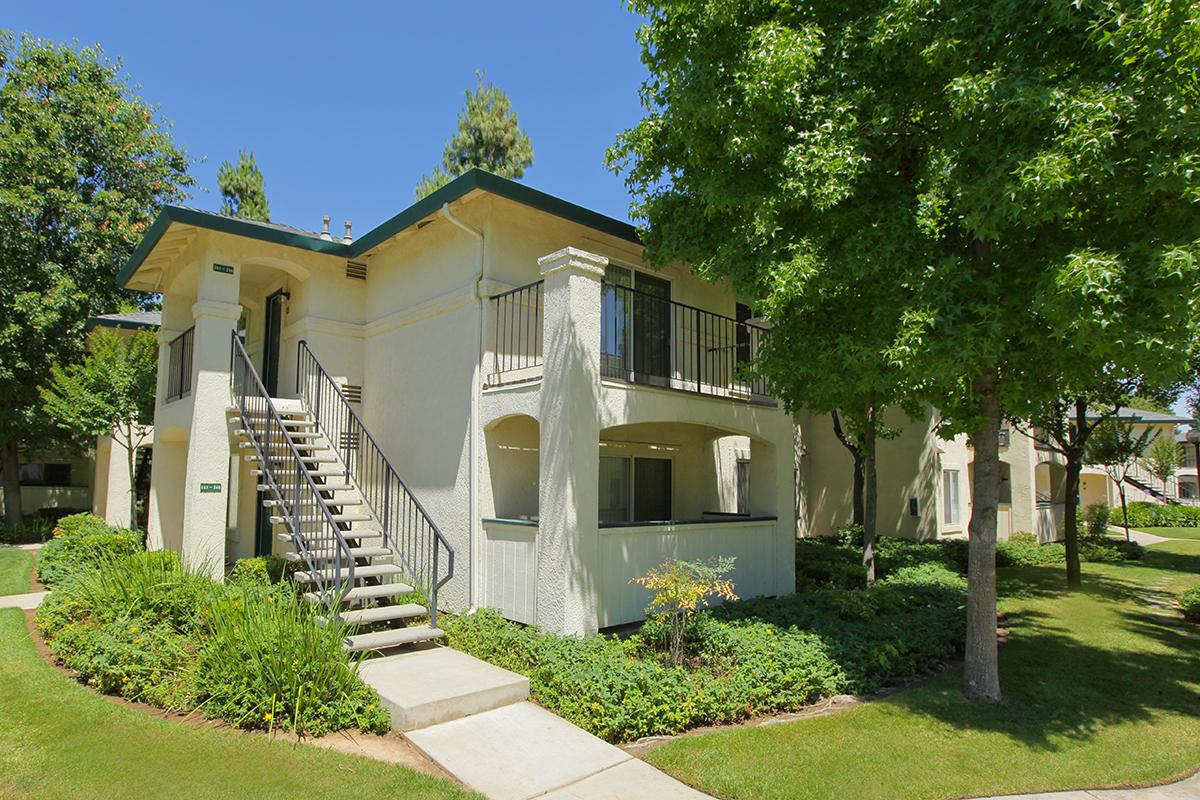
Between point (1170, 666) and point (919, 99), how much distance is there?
24.1 ft

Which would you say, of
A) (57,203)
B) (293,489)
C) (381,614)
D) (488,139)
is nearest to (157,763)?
(381,614)

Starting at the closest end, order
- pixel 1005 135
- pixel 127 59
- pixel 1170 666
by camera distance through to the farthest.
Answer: pixel 1005 135
pixel 1170 666
pixel 127 59

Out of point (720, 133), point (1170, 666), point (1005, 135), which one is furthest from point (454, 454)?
point (1170, 666)

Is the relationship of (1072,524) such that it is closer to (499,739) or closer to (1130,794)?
(1130,794)

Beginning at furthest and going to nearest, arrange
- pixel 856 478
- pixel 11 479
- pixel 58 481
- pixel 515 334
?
pixel 58 481
pixel 11 479
pixel 856 478
pixel 515 334

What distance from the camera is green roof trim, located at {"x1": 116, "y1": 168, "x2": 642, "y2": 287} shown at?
8723 mm

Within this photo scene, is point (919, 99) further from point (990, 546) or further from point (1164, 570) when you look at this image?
point (1164, 570)

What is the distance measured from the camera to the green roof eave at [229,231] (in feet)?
31.4

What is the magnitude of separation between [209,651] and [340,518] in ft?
10.5

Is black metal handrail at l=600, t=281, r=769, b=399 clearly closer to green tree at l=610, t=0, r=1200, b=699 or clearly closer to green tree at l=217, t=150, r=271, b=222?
green tree at l=610, t=0, r=1200, b=699

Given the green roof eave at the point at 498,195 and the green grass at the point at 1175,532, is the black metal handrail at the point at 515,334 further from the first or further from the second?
the green grass at the point at 1175,532

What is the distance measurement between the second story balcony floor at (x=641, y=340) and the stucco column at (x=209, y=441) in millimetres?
4387

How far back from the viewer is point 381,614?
298 inches

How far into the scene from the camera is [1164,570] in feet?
53.7
